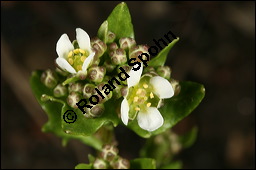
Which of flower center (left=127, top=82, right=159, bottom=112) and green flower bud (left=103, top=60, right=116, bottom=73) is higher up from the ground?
green flower bud (left=103, top=60, right=116, bottom=73)

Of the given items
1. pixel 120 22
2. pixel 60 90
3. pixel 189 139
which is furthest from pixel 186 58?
pixel 60 90

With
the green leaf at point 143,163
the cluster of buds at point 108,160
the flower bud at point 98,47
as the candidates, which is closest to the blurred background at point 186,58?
the green leaf at point 143,163

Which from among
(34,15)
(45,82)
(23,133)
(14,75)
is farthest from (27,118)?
(45,82)

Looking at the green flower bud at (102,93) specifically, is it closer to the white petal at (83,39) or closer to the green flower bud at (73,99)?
the green flower bud at (73,99)

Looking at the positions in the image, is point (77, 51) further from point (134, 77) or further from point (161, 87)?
point (161, 87)

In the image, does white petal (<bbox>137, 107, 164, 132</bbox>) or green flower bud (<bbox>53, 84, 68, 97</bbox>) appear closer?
white petal (<bbox>137, 107, 164, 132</bbox>)

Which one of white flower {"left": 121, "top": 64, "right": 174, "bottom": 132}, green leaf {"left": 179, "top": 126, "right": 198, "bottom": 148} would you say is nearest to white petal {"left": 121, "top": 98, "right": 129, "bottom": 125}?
white flower {"left": 121, "top": 64, "right": 174, "bottom": 132}

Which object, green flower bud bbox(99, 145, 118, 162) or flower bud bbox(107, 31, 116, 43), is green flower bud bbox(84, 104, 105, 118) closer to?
green flower bud bbox(99, 145, 118, 162)
